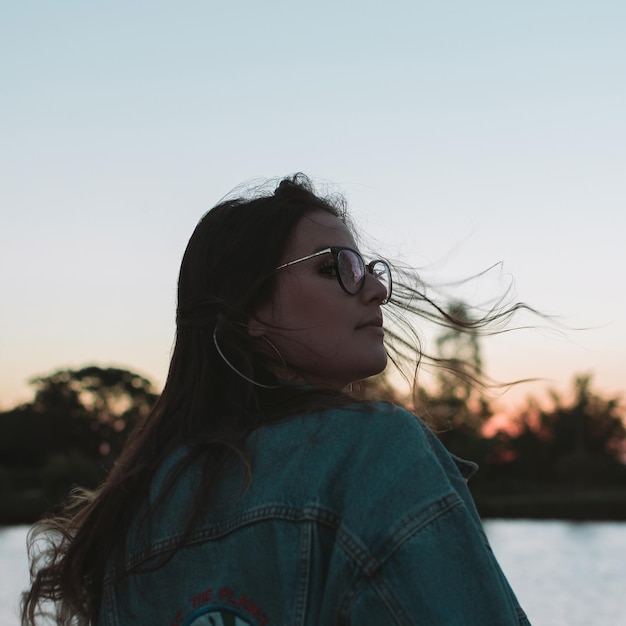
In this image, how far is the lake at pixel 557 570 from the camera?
15375 mm

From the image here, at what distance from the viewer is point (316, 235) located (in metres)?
1.70

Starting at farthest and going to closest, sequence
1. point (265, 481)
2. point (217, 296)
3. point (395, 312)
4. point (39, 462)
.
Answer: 1. point (39, 462)
2. point (395, 312)
3. point (217, 296)
4. point (265, 481)

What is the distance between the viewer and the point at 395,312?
2.21 meters

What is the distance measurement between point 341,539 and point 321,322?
0.51 meters

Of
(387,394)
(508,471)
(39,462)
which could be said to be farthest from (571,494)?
(387,394)

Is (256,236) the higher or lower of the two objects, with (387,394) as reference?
higher

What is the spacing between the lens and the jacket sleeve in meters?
1.11

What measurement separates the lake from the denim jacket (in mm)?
10011

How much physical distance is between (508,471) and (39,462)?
1041 inches

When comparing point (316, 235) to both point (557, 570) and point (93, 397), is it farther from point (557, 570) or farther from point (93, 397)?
point (93, 397)

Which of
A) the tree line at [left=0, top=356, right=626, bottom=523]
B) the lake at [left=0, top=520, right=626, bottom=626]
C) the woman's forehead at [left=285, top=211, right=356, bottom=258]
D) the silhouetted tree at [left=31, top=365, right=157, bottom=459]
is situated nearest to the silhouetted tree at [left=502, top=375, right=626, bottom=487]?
the tree line at [left=0, top=356, right=626, bottom=523]

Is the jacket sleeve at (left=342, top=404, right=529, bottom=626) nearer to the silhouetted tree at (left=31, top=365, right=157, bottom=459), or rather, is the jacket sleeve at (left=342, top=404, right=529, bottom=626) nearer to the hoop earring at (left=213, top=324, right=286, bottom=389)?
the hoop earring at (left=213, top=324, right=286, bottom=389)

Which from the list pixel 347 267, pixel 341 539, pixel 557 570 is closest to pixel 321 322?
pixel 347 267

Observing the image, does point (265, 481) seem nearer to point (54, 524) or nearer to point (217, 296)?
point (217, 296)
